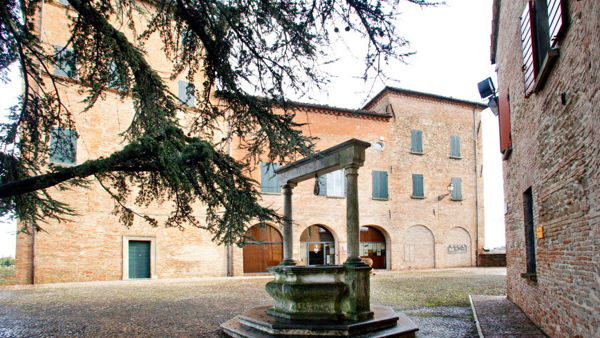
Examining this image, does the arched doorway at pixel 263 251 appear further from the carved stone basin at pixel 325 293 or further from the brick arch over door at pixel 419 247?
the carved stone basin at pixel 325 293

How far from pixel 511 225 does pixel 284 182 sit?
15.8 feet

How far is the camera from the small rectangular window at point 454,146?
24.8 m

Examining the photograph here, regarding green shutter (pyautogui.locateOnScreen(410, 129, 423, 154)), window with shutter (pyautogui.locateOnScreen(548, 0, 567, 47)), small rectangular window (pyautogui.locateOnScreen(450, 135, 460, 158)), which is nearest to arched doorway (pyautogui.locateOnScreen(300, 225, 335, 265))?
green shutter (pyautogui.locateOnScreen(410, 129, 423, 154))

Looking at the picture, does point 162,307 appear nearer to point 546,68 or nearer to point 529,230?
point 529,230

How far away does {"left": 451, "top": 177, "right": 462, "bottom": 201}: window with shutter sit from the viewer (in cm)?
2438

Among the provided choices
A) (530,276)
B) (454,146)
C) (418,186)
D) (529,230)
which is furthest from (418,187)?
(530,276)

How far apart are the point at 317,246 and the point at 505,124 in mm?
12759

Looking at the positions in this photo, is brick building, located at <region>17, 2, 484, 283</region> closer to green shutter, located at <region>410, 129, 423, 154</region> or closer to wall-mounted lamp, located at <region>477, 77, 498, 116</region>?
green shutter, located at <region>410, 129, 423, 154</region>

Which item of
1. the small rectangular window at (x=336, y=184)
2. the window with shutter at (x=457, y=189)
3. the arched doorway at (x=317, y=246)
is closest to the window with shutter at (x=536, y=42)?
the small rectangular window at (x=336, y=184)

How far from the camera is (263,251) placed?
19984 mm

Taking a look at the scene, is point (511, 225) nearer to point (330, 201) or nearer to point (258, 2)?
point (258, 2)

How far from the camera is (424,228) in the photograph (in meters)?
23.6

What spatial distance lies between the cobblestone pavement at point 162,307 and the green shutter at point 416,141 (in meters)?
10.3

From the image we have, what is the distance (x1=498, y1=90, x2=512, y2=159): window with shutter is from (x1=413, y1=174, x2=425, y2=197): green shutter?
42.9ft
